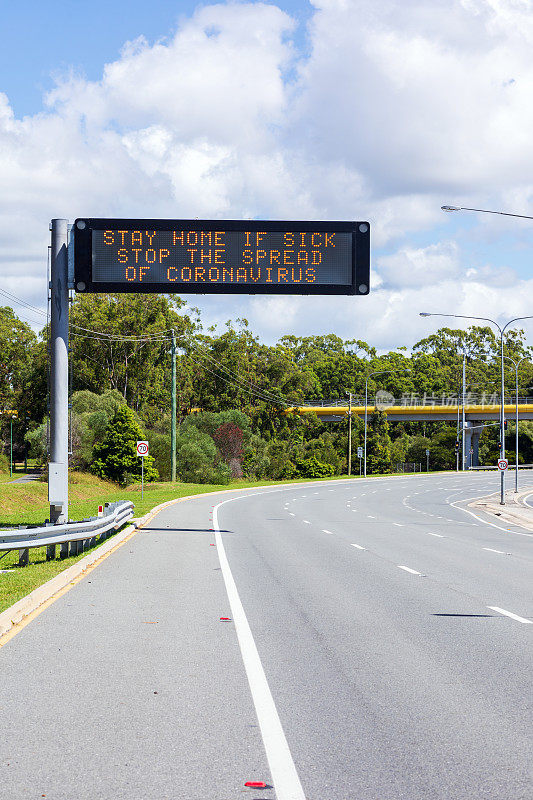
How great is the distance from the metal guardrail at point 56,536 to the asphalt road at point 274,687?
1.09 m

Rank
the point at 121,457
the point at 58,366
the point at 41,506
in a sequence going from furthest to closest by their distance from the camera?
the point at 121,457 < the point at 41,506 < the point at 58,366

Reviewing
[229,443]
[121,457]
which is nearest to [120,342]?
[229,443]

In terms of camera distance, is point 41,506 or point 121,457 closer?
point 41,506

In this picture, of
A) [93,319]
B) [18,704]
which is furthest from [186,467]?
[18,704]

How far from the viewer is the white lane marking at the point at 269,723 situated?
5.12 metres

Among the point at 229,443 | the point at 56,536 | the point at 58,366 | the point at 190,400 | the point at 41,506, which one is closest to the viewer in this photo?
the point at 56,536

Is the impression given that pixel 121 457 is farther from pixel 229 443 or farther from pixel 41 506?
pixel 41 506

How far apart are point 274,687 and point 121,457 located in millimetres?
60300

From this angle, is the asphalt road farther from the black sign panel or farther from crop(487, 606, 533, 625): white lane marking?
the black sign panel

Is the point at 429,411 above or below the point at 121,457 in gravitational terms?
above

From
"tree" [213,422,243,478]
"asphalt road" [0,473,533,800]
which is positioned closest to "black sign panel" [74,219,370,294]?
"asphalt road" [0,473,533,800]

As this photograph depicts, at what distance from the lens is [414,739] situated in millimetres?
5984

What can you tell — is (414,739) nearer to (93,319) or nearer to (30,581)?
(30,581)

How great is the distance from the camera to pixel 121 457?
66812mm
